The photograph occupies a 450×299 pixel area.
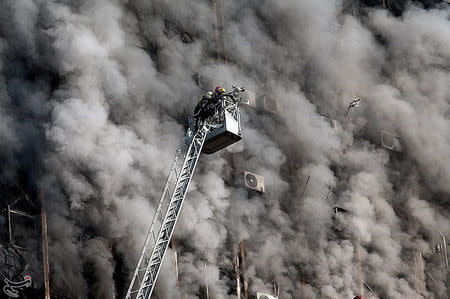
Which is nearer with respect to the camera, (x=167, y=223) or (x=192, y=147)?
(x=167, y=223)

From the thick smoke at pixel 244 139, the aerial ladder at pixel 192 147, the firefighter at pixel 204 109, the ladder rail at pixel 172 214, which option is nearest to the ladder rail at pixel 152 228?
the aerial ladder at pixel 192 147

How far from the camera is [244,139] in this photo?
26.8m

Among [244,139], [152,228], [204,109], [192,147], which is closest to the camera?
[152,228]

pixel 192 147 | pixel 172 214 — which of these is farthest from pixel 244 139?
pixel 172 214

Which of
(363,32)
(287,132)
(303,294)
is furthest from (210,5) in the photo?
(303,294)

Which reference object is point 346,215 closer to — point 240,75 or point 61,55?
point 240,75

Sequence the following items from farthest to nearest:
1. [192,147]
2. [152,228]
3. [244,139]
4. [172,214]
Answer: [244,139] < [192,147] < [172,214] < [152,228]

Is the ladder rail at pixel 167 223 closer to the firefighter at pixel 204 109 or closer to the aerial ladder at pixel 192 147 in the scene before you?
the aerial ladder at pixel 192 147

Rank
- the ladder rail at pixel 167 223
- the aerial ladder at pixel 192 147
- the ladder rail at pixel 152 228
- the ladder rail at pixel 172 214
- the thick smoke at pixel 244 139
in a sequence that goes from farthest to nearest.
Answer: the thick smoke at pixel 244 139 → the aerial ladder at pixel 192 147 → the ladder rail at pixel 172 214 → the ladder rail at pixel 167 223 → the ladder rail at pixel 152 228

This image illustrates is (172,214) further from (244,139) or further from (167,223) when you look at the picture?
(244,139)

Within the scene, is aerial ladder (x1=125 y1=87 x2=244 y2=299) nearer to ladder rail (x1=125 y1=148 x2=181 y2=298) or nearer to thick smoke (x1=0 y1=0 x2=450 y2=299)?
ladder rail (x1=125 y1=148 x2=181 y2=298)

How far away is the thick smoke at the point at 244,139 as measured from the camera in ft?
72.0

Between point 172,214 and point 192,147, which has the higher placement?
point 192,147

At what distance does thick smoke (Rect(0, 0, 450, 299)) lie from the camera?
22.0m
